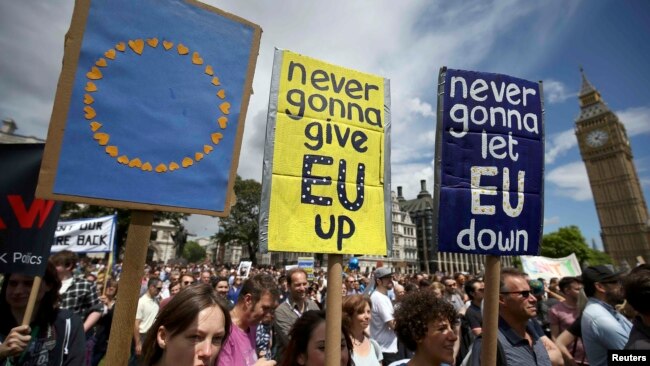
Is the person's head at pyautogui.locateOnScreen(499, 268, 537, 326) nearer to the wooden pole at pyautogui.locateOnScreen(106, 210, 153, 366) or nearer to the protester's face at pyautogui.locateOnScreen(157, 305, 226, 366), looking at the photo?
the protester's face at pyautogui.locateOnScreen(157, 305, 226, 366)

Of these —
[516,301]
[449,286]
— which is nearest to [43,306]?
[516,301]

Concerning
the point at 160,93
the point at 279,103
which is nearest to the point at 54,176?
the point at 160,93

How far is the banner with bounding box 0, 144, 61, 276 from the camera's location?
7.43 ft

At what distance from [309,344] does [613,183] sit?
10848 centimetres

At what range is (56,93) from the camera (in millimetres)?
1529

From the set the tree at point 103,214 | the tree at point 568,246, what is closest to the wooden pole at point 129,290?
the tree at point 103,214

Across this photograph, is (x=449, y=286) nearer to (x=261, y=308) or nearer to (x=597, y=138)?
(x=261, y=308)

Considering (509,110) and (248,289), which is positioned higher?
(509,110)

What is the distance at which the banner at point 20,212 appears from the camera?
2264 millimetres

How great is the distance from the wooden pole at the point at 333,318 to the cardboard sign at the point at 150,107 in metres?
0.89

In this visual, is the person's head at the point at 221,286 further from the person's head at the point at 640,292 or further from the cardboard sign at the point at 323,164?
the person's head at the point at 640,292

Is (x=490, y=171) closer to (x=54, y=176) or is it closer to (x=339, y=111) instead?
(x=339, y=111)

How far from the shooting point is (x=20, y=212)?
231 centimetres

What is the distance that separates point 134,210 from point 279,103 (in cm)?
126
